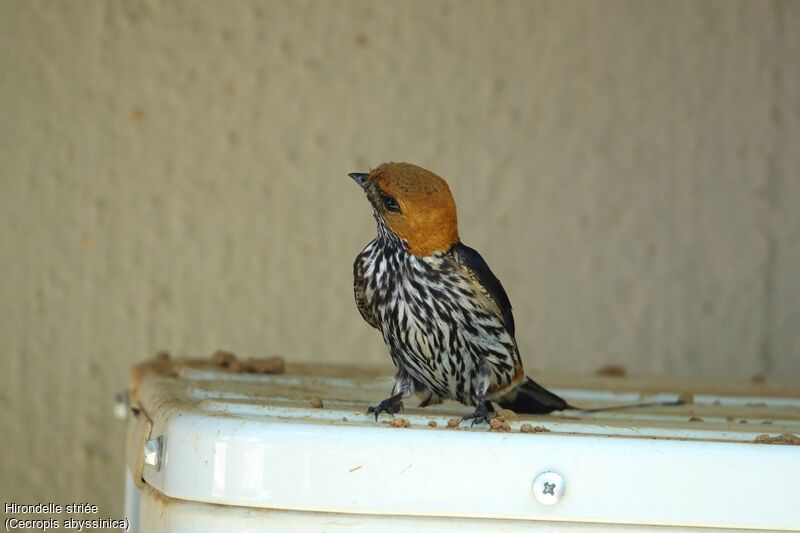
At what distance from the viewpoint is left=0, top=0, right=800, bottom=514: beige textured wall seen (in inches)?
136

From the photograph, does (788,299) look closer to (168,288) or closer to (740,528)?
(168,288)

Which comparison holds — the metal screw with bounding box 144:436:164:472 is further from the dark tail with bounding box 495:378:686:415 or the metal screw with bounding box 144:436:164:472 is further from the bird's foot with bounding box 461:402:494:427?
the dark tail with bounding box 495:378:686:415

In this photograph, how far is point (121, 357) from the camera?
3.49 metres

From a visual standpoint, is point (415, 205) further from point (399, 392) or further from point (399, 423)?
point (399, 423)

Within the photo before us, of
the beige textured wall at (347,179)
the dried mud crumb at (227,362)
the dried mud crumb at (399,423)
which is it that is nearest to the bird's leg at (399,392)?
the dried mud crumb at (399,423)

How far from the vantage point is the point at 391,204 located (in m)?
1.92

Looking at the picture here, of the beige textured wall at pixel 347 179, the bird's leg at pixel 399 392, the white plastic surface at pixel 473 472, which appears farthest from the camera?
the beige textured wall at pixel 347 179

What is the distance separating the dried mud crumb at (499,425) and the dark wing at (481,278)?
→ 49cm

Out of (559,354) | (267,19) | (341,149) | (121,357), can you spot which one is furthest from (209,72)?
(559,354)

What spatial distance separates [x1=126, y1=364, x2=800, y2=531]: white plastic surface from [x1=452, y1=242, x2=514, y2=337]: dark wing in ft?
1.84

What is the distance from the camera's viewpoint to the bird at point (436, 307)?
1952 mm

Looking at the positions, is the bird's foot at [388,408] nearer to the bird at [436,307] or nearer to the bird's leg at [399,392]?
the bird's leg at [399,392]

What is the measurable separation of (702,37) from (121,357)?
206cm

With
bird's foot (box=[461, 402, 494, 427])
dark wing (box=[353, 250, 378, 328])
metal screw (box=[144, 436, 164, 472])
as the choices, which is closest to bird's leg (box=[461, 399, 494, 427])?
bird's foot (box=[461, 402, 494, 427])
